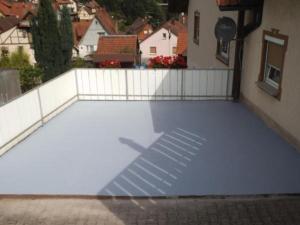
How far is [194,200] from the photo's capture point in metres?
5.84

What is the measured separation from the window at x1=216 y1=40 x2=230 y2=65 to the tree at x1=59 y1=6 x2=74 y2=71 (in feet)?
86.2

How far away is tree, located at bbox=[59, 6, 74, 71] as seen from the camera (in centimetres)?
3681

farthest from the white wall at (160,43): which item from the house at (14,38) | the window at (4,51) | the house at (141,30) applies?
the window at (4,51)

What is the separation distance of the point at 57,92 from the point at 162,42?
4930 cm

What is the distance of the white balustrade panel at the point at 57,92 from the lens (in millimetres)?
9359

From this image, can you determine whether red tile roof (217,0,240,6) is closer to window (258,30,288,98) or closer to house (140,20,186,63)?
window (258,30,288,98)

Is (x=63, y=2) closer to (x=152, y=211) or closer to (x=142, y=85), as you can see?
(x=142, y=85)

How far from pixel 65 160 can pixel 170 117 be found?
3.45m

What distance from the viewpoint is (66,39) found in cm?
3862

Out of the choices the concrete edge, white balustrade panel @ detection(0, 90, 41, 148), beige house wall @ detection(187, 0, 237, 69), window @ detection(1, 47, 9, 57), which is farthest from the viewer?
window @ detection(1, 47, 9, 57)

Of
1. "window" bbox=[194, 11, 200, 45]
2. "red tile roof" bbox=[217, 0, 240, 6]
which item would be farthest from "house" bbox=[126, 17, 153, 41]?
"red tile roof" bbox=[217, 0, 240, 6]

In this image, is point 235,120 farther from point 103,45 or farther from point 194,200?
point 103,45

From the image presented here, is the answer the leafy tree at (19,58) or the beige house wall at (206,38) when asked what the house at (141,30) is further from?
the beige house wall at (206,38)

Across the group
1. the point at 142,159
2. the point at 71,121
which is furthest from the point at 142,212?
the point at 71,121
